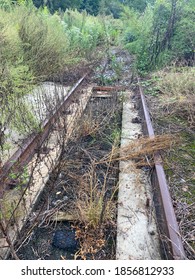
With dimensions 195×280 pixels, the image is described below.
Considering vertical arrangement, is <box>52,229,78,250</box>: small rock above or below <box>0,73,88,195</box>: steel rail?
below

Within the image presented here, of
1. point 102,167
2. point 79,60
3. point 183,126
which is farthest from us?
point 79,60

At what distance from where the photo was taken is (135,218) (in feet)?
8.76

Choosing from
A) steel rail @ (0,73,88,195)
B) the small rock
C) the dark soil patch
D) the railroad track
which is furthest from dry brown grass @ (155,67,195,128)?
the small rock

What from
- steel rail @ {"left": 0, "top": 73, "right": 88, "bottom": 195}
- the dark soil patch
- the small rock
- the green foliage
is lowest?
the small rock

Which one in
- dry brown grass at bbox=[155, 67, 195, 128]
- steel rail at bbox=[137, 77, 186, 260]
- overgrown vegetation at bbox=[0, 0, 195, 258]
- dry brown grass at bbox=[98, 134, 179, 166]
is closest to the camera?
steel rail at bbox=[137, 77, 186, 260]

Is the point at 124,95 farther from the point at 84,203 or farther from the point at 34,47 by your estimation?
the point at 84,203

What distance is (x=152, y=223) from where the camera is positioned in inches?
103

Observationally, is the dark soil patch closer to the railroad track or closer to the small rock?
the small rock

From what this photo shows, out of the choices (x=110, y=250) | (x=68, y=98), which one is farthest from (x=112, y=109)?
(x=110, y=250)

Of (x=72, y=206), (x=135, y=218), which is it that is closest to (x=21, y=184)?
(x=72, y=206)

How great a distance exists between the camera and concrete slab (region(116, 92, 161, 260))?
2.32 metres

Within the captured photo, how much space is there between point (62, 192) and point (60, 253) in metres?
0.83

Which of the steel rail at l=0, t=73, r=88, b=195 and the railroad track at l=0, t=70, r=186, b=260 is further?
the steel rail at l=0, t=73, r=88, b=195

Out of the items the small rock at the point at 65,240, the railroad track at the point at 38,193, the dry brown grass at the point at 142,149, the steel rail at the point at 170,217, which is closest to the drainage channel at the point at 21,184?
the railroad track at the point at 38,193
